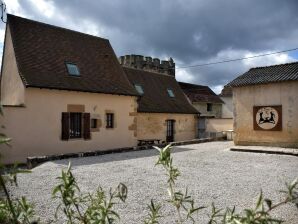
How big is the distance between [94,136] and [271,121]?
351 inches

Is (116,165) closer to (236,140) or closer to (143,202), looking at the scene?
(143,202)

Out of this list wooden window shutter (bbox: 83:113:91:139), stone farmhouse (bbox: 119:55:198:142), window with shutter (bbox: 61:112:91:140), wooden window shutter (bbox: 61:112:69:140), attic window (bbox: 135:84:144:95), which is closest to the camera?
wooden window shutter (bbox: 61:112:69:140)

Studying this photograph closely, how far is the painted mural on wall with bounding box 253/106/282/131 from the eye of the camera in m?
15.8

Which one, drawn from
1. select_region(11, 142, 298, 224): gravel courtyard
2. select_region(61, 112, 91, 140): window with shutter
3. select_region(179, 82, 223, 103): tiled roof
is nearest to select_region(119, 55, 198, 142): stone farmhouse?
select_region(179, 82, 223, 103): tiled roof

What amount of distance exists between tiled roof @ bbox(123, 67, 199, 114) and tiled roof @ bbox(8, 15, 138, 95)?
12.7ft

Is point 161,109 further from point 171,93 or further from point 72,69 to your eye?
point 72,69

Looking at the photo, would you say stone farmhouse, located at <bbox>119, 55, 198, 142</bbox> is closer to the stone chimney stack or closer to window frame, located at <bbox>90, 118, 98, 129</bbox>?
the stone chimney stack

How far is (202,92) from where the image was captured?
3391 centimetres

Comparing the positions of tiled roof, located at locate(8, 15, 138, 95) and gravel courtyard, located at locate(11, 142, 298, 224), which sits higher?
tiled roof, located at locate(8, 15, 138, 95)

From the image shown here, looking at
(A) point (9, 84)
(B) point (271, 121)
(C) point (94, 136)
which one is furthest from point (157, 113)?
(A) point (9, 84)

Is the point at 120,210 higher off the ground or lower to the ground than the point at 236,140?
lower

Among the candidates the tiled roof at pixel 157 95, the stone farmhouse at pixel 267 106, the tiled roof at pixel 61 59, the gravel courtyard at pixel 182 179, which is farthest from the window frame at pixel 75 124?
the stone farmhouse at pixel 267 106

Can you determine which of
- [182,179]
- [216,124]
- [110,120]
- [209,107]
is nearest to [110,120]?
[110,120]

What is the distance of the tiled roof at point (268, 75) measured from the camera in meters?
16.0
